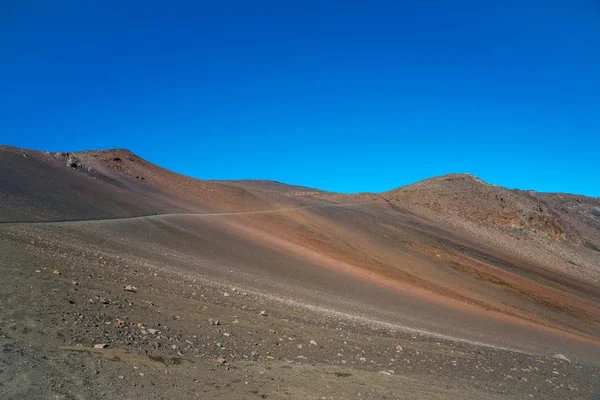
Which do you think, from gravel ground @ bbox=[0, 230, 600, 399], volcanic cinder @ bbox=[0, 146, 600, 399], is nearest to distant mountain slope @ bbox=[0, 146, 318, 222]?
volcanic cinder @ bbox=[0, 146, 600, 399]

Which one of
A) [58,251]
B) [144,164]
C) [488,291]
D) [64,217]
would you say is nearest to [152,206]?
[64,217]

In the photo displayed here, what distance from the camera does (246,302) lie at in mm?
14070

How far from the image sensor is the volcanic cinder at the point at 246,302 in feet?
25.2

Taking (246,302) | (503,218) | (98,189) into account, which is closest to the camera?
(246,302)

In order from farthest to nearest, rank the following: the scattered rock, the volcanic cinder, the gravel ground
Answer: the scattered rock → the volcanic cinder → the gravel ground

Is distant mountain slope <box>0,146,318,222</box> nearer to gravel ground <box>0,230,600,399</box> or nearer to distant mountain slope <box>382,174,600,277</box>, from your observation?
gravel ground <box>0,230,600,399</box>

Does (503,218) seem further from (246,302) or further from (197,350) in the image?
(197,350)

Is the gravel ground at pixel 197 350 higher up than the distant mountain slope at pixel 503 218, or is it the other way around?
the distant mountain slope at pixel 503 218

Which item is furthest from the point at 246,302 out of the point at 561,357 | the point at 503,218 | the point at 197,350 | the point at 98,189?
the point at 503,218

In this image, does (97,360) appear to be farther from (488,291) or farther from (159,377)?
(488,291)

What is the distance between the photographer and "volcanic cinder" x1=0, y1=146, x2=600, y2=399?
769cm

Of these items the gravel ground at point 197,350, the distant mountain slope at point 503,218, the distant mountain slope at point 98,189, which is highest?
the distant mountain slope at point 503,218

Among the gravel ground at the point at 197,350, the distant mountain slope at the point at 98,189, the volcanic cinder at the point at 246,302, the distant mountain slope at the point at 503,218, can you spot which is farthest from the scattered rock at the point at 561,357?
the distant mountain slope at the point at 503,218

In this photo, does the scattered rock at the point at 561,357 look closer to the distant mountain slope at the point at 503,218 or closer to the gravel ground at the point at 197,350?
the gravel ground at the point at 197,350
